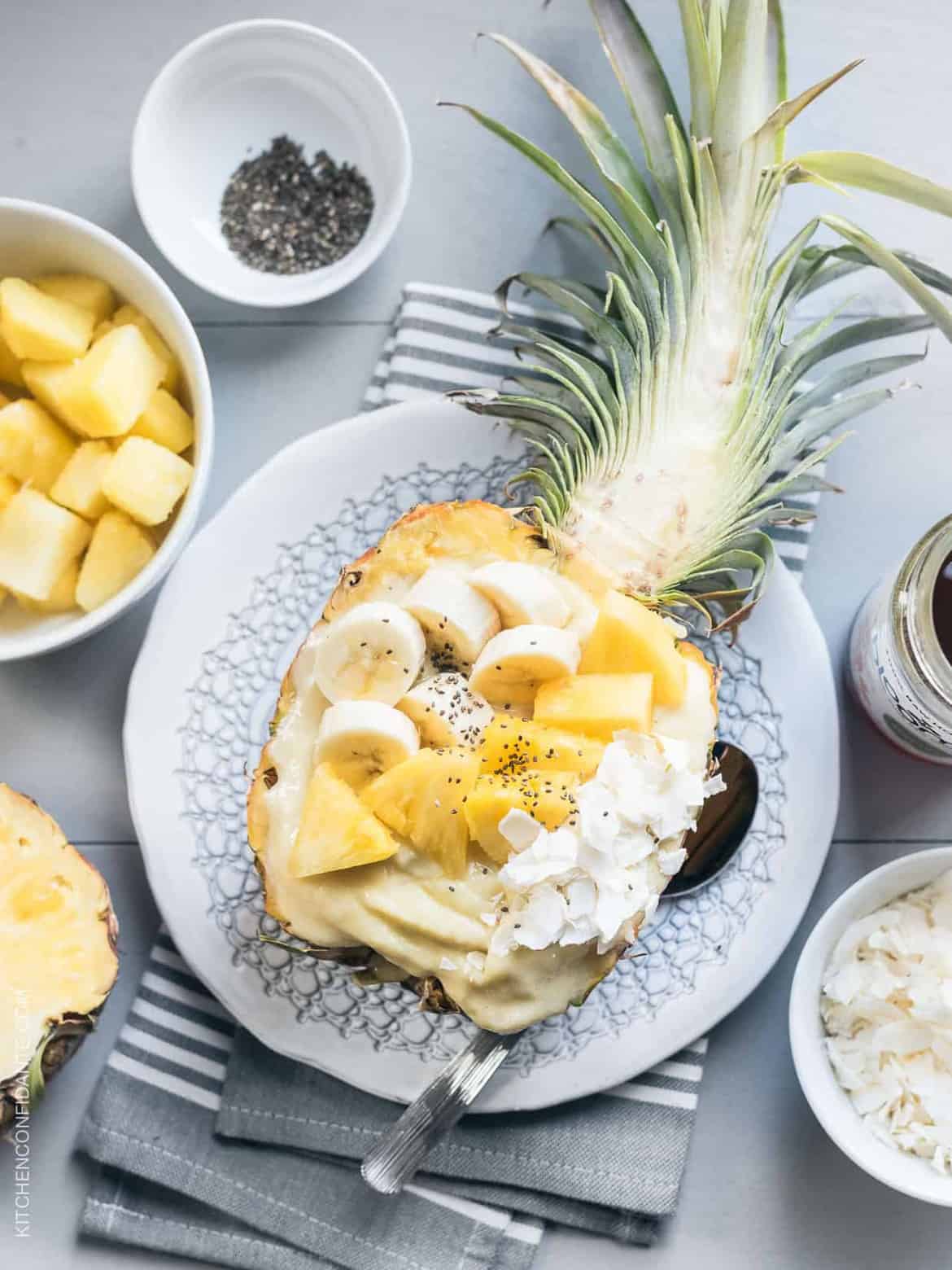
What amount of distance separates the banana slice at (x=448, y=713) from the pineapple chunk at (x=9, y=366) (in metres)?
0.70

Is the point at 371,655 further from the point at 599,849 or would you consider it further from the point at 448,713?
the point at 599,849

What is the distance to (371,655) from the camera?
4.03ft

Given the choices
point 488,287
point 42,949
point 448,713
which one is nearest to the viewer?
point 448,713

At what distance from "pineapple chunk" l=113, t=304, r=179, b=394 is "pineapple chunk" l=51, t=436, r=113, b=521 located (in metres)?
0.13

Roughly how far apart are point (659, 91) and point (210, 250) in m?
0.64

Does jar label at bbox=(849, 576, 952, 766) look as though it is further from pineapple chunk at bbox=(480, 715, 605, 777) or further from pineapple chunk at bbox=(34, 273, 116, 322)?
pineapple chunk at bbox=(34, 273, 116, 322)

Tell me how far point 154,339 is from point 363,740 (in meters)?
0.66

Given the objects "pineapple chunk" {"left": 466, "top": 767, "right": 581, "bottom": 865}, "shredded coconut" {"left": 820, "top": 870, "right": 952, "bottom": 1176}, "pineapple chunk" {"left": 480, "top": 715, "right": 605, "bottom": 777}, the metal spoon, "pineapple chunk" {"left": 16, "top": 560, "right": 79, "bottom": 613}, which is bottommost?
the metal spoon

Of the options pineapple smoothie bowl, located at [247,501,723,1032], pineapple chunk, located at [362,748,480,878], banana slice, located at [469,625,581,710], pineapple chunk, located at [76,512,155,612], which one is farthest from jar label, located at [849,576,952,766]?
pineapple chunk, located at [76,512,155,612]

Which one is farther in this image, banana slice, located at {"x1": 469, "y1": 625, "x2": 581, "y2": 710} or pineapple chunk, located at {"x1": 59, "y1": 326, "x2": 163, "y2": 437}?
pineapple chunk, located at {"x1": 59, "y1": 326, "x2": 163, "y2": 437}

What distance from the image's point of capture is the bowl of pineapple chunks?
1444 mm

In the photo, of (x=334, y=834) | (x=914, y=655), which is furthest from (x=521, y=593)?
(x=914, y=655)

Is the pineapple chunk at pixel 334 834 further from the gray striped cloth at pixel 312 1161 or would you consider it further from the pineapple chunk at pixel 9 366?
the pineapple chunk at pixel 9 366

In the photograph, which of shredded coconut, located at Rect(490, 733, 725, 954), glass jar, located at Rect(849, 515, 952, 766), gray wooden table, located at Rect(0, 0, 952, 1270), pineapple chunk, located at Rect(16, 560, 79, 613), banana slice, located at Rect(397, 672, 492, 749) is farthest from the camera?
gray wooden table, located at Rect(0, 0, 952, 1270)
